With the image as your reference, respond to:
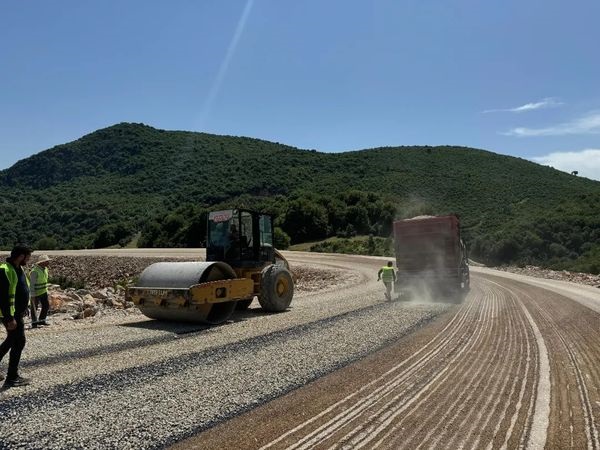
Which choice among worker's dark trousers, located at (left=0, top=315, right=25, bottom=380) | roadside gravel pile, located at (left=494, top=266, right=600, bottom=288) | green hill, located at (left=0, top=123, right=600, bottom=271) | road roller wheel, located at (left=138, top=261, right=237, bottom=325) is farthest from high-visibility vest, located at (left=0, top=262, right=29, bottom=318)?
green hill, located at (left=0, top=123, right=600, bottom=271)

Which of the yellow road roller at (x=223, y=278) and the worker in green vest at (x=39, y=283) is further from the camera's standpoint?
the worker in green vest at (x=39, y=283)

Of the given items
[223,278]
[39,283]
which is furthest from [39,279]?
[223,278]

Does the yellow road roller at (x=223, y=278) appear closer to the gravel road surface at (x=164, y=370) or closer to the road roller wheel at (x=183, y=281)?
the road roller wheel at (x=183, y=281)

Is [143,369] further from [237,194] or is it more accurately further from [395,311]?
[237,194]

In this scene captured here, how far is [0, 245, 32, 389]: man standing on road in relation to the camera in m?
6.54

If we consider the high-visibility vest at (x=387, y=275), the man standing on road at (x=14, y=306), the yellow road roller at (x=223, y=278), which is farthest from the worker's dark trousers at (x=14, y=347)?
the high-visibility vest at (x=387, y=275)

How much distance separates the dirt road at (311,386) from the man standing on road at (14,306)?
0.40m

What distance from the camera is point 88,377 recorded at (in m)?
6.99

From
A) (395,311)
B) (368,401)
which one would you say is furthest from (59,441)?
(395,311)

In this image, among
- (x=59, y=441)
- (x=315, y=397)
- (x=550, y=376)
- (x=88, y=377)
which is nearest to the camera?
(x=59, y=441)

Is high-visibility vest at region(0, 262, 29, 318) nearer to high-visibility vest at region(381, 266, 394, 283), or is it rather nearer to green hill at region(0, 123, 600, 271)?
high-visibility vest at region(381, 266, 394, 283)

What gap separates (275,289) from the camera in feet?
45.3

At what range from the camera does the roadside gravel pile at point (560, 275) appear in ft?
89.6

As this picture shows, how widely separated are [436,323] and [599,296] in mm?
10940
